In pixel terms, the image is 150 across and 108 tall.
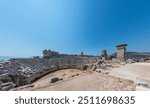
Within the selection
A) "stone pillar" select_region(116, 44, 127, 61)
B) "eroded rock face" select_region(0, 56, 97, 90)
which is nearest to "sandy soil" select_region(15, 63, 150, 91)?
"eroded rock face" select_region(0, 56, 97, 90)

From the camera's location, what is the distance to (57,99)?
4.26 m

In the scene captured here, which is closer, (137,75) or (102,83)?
(102,83)

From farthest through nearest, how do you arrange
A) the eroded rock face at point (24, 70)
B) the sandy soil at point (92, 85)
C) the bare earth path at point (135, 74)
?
the eroded rock face at point (24, 70), the bare earth path at point (135, 74), the sandy soil at point (92, 85)

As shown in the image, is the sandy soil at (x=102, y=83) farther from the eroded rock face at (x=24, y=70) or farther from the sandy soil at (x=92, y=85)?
the eroded rock face at (x=24, y=70)

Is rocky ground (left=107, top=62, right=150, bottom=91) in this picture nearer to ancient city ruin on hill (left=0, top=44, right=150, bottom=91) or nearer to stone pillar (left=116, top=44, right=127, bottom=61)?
ancient city ruin on hill (left=0, top=44, right=150, bottom=91)

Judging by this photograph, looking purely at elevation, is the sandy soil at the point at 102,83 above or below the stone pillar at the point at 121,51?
below

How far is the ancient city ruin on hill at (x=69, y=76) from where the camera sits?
→ 5.45 metres

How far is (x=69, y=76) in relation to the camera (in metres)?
9.16

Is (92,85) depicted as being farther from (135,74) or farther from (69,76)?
(69,76)

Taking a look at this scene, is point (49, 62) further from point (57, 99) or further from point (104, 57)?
point (57, 99)

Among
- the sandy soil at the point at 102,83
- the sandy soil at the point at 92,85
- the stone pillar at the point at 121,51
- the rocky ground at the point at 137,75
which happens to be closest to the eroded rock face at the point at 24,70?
the sandy soil at the point at 102,83

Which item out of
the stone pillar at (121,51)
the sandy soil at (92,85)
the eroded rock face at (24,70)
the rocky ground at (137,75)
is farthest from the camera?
the stone pillar at (121,51)

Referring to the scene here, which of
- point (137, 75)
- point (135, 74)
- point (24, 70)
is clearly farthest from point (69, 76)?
point (24, 70)

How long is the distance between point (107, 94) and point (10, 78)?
8.82m
